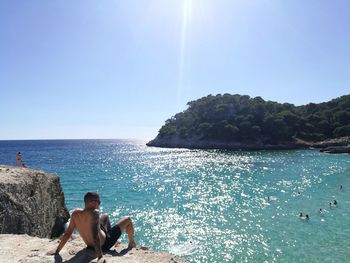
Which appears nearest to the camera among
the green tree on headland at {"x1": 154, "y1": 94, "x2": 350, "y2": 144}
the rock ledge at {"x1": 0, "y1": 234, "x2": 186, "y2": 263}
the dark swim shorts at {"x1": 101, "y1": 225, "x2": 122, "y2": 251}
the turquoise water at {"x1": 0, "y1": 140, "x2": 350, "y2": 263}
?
the rock ledge at {"x1": 0, "y1": 234, "x2": 186, "y2": 263}

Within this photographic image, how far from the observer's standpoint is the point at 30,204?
17.8 m

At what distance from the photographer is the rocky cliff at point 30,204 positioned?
52.6ft

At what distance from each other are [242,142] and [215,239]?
105796 mm

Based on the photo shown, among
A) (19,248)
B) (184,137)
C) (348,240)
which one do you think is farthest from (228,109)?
(19,248)

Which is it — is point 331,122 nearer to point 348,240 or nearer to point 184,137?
point 184,137

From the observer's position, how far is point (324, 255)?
18406 millimetres

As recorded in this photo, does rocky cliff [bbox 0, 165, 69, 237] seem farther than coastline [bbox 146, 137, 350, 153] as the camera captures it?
No

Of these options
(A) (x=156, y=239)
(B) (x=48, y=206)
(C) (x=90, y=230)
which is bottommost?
(A) (x=156, y=239)

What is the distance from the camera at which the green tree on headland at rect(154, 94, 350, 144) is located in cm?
12500

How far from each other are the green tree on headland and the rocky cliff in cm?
10710

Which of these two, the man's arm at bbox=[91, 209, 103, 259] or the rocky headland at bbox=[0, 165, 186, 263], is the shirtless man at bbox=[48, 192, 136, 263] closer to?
the man's arm at bbox=[91, 209, 103, 259]

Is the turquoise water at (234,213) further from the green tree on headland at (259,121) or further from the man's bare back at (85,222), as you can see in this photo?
the green tree on headland at (259,121)

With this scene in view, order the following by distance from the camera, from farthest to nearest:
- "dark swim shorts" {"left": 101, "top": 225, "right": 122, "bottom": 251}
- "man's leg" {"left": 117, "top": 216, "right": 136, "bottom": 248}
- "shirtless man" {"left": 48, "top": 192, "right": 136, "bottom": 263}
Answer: "man's leg" {"left": 117, "top": 216, "right": 136, "bottom": 248} < "dark swim shorts" {"left": 101, "top": 225, "right": 122, "bottom": 251} < "shirtless man" {"left": 48, "top": 192, "right": 136, "bottom": 263}

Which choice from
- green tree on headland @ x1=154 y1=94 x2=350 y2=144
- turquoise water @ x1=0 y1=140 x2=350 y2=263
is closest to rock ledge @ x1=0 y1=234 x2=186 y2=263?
turquoise water @ x1=0 y1=140 x2=350 y2=263
